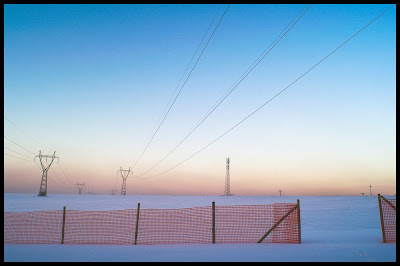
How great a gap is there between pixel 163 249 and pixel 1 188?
19.8ft

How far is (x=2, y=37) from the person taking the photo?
313 inches

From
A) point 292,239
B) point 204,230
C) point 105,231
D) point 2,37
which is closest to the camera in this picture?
point 2,37

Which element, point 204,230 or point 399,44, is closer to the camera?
point 399,44

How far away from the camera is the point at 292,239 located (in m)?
12.7

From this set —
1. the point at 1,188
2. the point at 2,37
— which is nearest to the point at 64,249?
the point at 1,188

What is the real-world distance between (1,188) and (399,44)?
13843 mm

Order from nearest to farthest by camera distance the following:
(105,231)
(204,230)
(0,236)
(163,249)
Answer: (0,236)
(163,249)
(105,231)
(204,230)

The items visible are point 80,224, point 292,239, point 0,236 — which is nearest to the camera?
point 0,236

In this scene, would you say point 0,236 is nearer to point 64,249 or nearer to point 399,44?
point 64,249

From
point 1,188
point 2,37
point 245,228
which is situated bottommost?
point 245,228

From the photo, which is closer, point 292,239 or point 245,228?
point 292,239

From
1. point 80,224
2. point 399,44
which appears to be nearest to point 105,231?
point 80,224

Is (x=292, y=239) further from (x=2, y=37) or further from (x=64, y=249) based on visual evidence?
(x=2, y=37)

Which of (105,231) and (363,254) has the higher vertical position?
(363,254)
